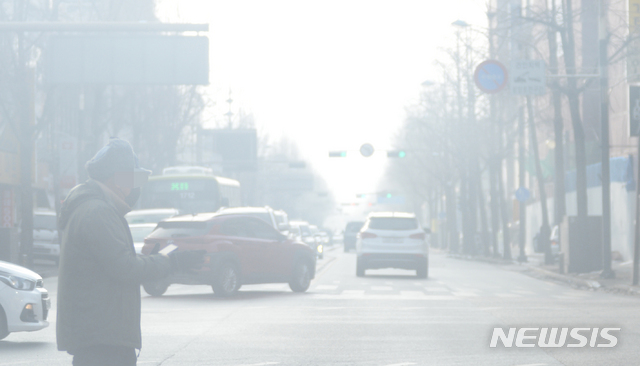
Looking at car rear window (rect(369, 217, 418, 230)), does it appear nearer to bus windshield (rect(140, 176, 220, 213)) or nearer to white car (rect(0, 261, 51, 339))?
bus windshield (rect(140, 176, 220, 213))

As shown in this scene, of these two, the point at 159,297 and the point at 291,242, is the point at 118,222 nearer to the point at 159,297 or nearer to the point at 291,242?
the point at 159,297

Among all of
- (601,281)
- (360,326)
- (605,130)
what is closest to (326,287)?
(601,281)

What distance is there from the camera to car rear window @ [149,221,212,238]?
18.2 metres

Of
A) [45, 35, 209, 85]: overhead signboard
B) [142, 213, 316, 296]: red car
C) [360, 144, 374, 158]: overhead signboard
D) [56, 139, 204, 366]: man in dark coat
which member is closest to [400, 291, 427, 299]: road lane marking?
[142, 213, 316, 296]: red car

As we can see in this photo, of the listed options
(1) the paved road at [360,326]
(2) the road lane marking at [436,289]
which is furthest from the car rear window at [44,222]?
(2) the road lane marking at [436,289]

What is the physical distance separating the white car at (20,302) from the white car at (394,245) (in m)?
16.1

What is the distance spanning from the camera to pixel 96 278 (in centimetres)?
447

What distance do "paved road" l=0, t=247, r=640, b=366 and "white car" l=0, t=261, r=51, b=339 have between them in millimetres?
283

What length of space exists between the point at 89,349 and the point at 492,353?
6589 mm

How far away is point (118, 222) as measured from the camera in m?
4.57

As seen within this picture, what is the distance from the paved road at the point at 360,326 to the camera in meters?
9.88

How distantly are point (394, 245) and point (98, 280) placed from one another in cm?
2206

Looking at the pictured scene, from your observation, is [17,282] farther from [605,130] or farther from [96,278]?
[605,130]

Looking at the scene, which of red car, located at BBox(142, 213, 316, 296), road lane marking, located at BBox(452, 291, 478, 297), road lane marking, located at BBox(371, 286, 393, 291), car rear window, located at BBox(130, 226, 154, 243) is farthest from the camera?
car rear window, located at BBox(130, 226, 154, 243)
